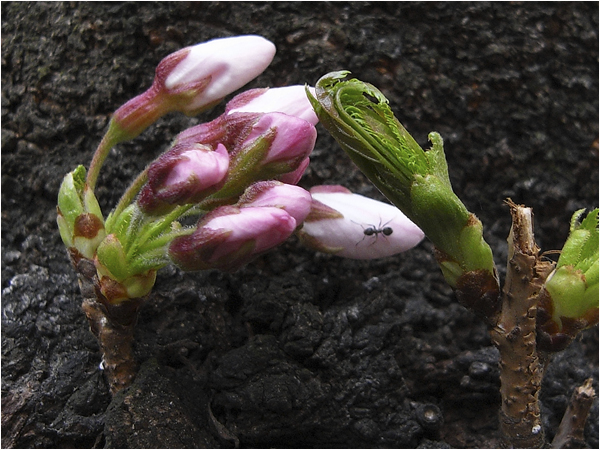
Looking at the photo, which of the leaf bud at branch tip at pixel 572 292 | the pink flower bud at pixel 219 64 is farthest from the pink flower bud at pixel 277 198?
the leaf bud at branch tip at pixel 572 292

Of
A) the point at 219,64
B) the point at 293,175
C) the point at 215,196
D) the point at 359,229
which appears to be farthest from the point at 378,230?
the point at 219,64

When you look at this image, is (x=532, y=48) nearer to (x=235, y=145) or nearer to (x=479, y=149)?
(x=479, y=149)

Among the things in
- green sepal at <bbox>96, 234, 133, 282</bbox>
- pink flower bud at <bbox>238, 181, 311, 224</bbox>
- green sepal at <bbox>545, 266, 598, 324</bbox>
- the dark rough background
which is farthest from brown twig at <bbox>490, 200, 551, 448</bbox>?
green sepal at <bbox>96, 234, 133, 282</bbox>

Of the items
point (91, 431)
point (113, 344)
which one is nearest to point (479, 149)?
point (113, 344)

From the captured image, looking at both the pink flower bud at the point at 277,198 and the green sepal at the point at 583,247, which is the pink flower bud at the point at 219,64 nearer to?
the pink flower bud at the point at 277,198

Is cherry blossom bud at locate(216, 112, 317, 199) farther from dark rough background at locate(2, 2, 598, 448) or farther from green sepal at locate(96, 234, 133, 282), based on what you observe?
A: dark rough background at locate(2, 2, 598, 448)
